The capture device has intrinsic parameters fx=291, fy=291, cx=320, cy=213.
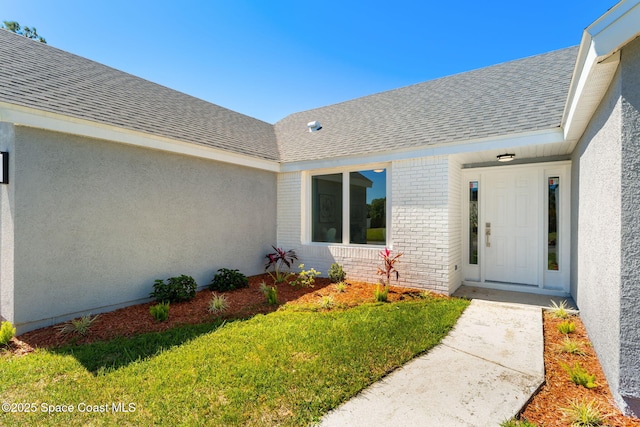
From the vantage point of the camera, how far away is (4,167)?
4.64 meters

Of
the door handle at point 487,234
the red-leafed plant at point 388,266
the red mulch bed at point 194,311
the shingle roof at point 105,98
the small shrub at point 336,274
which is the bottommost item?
the red mulch bed at point 194,311

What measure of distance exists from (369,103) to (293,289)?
6.80m

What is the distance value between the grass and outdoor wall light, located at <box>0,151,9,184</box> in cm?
267

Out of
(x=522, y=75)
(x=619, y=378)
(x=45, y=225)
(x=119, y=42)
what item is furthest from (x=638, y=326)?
(x=119, y=42)

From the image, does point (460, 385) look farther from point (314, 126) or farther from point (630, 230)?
point (314, 126)

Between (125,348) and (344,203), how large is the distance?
5.97m

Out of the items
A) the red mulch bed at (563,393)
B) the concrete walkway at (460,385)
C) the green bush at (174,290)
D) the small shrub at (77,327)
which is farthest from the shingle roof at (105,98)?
the red mulch bed at (563,393)

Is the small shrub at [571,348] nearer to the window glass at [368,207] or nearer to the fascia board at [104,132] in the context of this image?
the window glass at [368,207]

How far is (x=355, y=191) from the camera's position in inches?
328

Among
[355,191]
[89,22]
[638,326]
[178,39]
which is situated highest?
[89,22]

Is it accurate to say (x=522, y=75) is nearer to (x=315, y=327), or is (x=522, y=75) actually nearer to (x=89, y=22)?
(x=315, y=327)

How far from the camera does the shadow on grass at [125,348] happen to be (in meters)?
3.70

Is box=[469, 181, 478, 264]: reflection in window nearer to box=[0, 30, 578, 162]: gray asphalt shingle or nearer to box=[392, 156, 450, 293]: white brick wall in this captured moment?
box=[392, 156, 450, 293]: white brick wall

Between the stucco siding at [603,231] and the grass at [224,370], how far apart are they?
1883 mm
